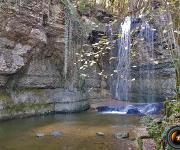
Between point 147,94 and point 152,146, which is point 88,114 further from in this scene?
point 152,146

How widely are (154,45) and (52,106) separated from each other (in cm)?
721

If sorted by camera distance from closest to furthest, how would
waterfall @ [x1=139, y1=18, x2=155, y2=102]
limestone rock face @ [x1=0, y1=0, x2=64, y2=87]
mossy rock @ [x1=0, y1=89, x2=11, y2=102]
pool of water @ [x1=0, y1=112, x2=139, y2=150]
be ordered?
pool of water @ [x1=0, y1=112, x2=139, y2=150] → limestone rock face @ [x1=0, y1=0, x2=64, y2=87] → mossy rock @ [x1=0, y1=89, x2=11, y2=102] → waterfall @ [x1=139, y1=18, x2=155, y2=102]

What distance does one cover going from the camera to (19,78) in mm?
15914

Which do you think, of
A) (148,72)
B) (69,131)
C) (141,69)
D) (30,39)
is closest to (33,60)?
(30,39)

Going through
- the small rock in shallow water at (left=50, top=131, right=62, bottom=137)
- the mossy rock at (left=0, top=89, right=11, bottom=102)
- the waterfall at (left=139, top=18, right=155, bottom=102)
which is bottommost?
the small rock in shallow water at (left=50, top=131, right=62, bottom=137)

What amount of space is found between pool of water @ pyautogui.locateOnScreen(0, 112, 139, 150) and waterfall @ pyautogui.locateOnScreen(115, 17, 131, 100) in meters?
4.82

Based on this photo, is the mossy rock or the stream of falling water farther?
the stream of falling water

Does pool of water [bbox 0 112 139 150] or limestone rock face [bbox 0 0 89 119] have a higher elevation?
limestone rock face [bbox 0 0 89 119]

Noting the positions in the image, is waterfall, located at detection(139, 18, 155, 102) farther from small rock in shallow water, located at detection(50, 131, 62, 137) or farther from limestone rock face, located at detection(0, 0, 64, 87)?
small rock in shallow water, located at detection(50, 131, 62, 137)

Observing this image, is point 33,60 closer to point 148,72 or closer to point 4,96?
point 4,96

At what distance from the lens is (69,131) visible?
1169 cm

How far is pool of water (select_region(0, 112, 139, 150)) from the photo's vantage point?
9266mm

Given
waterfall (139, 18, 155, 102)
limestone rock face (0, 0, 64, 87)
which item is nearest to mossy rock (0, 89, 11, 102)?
limestone rock face (0, 0, 64, 87)

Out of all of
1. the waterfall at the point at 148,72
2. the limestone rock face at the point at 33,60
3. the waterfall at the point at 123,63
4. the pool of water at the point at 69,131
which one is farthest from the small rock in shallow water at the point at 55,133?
the waterfall at the point at 148,72
